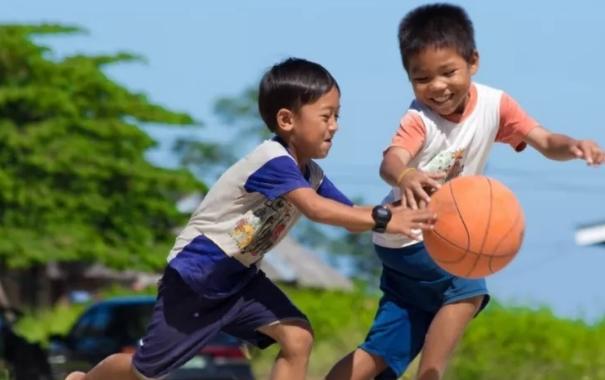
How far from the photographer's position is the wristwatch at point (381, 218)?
7.28 metres

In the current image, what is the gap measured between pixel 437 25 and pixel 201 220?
1.45 m

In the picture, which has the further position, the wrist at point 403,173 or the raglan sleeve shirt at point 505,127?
the raglan sleeve shirt at point 505,127

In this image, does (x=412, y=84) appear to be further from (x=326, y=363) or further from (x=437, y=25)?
(x=326, y=363)

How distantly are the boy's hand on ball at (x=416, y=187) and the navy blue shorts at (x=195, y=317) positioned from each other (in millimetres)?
1023

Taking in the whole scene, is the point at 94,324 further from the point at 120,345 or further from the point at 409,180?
the point at 409,180

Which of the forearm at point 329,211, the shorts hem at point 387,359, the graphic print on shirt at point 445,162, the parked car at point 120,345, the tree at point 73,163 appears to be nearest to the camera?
the forearm at point 329,211

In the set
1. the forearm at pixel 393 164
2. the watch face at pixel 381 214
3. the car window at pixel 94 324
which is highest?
the forearm at pixel 393 164

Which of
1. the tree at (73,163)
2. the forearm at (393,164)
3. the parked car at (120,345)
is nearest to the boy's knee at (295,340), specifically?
the forearm at (393,164)

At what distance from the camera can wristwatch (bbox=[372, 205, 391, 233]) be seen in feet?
23.9

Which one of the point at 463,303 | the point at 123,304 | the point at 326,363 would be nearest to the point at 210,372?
the point at 123,304

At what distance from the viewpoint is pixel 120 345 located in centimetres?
1911

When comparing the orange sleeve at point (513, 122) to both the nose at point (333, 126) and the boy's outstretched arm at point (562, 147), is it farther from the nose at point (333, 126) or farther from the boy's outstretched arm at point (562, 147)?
the nose at point (333, 126)

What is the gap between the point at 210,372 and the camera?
17.5 m

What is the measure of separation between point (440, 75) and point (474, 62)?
0.21 metres
